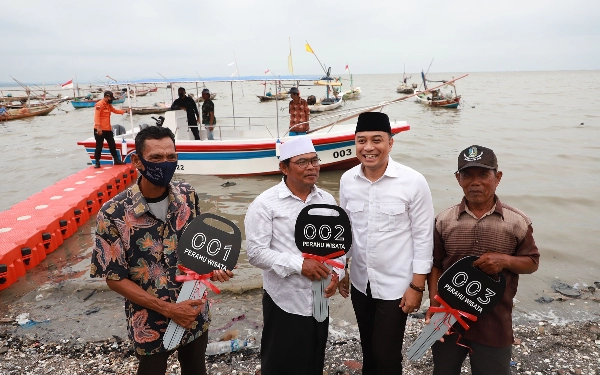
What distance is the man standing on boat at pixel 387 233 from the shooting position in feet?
7.77

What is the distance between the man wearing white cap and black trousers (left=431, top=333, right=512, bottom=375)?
738mm

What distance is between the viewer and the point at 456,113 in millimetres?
29734

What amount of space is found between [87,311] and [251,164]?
672 centimetres

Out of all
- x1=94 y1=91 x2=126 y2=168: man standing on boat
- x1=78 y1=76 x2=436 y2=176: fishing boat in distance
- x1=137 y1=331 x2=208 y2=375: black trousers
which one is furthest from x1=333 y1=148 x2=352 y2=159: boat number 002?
x1=137 y1=331 x2=208 y2=375: black trousers

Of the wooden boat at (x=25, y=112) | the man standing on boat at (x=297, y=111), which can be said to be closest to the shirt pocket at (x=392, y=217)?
A: the man standing on boat at (x=297, y=111)

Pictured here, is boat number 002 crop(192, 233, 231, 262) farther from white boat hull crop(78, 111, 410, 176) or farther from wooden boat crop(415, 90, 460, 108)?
wooden boat crop(415, 90, 460, 108)

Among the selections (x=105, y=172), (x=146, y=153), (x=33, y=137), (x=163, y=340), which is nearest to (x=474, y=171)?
(x=146, y=153)

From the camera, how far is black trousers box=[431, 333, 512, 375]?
7.29 feet

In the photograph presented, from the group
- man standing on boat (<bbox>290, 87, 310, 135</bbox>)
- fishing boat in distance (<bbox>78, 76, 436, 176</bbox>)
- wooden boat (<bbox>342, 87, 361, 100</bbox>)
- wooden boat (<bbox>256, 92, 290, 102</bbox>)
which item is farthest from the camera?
wooden boat (<bbox>342, 87, 361, 100</bbox>)

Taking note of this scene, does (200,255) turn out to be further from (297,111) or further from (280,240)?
(297,111)

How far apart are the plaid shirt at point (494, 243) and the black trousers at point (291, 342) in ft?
2.95

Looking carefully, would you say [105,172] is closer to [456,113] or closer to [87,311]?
[87,311]

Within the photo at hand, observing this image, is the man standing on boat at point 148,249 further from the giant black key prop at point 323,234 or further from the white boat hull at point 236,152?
the white boat hull at point 236,152

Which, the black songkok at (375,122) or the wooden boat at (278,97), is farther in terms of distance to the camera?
the wooden boat at (278,97)
